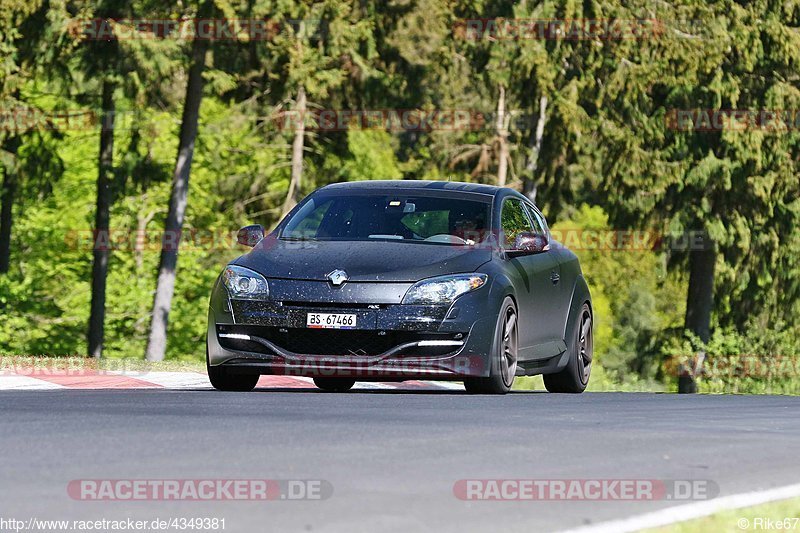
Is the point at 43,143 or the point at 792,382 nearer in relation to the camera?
the point at 43,143

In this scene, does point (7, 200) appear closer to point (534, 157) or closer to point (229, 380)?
point (534, 157)

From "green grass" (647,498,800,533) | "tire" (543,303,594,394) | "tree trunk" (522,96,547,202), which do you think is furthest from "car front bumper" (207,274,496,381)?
"tree trunk" (522,96,547,202)

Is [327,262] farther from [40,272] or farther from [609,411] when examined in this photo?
[40,272]

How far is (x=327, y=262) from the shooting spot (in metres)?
13.4

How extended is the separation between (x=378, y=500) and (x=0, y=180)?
40.7 metres

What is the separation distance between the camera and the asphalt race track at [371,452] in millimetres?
7004

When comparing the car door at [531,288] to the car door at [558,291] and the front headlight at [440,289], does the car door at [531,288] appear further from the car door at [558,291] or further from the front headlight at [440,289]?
the front headlight at [440,289]

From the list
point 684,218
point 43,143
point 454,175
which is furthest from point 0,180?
point 684,218
